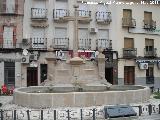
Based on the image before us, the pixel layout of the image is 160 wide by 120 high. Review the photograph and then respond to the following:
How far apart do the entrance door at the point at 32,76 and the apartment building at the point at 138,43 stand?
7568 mm

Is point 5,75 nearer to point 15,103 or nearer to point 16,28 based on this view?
point 16,28

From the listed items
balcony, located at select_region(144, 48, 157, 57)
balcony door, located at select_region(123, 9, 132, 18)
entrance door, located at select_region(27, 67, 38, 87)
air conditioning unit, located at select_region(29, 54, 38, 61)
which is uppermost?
balcony door, located at select_region(123, 9, 132, 18)

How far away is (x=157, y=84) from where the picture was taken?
A: 121 feet

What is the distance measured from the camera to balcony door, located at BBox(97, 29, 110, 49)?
34.4 m

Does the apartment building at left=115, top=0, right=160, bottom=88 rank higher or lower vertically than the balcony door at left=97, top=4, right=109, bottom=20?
lower

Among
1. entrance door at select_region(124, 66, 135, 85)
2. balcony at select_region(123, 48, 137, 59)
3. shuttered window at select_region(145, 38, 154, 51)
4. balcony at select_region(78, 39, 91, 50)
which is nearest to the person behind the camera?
balcony at select_region(78, 39, 91, 50)

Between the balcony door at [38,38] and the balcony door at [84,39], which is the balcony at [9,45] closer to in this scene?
the balcony door at [38,38]

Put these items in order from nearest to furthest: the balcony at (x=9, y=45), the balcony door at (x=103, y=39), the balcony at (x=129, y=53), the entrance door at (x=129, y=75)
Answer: the balcony at (x=9, y=45) < the balcony door at (x=103, y=39) < the balcony at (x=129, y=53) < the entrance door at (x=129, y=75)

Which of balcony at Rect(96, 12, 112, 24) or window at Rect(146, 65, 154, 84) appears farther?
window at Rect(146, 65, 154, 84)

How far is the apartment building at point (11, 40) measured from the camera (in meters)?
31.8

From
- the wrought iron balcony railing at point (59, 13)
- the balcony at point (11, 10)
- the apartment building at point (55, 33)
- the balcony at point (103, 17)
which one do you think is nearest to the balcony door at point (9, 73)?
the apartment building at point (55, 33)

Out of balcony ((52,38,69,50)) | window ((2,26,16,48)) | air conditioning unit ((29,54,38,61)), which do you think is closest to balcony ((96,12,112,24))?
balcony ((52,38,69,50))

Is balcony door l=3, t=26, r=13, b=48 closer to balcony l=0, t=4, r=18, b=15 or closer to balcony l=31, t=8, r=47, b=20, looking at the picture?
balcony l=0, t=4, r=18, b=15

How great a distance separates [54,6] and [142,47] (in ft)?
30.2
